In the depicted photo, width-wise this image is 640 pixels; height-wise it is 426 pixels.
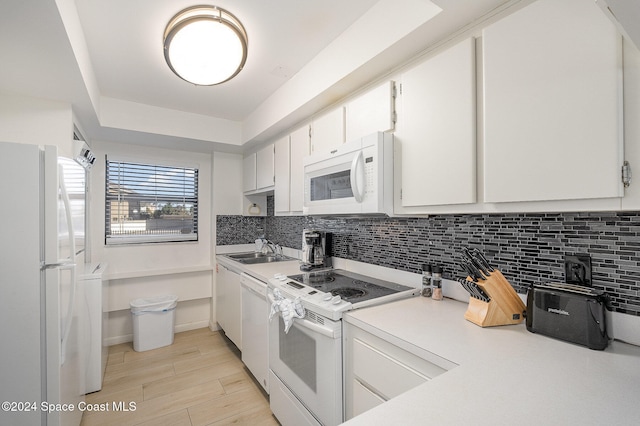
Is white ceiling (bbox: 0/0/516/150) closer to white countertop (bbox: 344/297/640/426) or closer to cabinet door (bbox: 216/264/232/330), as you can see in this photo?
white countertop (bbox: 344/297/640/426)

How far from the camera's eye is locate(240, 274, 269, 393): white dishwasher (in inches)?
82.3

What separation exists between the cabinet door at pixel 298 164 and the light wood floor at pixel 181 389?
1510 mm

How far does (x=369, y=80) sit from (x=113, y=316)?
11.3ft

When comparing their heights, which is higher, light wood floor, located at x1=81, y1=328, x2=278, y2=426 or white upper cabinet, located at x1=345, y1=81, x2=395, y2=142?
white upper cabinet, located at x1=345, y1=81, x2=395, y2=142

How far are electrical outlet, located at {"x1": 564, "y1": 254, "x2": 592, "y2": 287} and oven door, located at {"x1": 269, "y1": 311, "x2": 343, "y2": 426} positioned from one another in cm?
96

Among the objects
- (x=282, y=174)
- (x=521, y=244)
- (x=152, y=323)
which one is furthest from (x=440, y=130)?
(x=152, y=323)

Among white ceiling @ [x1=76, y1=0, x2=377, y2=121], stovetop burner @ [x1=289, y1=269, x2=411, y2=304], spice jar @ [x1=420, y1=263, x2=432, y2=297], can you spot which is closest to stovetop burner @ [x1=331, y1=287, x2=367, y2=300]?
stovetop burner @ [x1=289, y1=269, x2=411, y2=304]

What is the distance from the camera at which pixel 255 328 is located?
89.0 inches

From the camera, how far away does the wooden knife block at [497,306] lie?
1173mm

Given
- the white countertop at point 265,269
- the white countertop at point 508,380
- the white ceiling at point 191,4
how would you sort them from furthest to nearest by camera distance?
the white countertop at point 265,269, the white ceiling at point 191,4, the white countertop at point 508,380

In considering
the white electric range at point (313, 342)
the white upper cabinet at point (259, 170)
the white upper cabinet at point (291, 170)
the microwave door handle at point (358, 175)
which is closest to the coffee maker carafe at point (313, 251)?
the white upper cabinet at point (291, 170)

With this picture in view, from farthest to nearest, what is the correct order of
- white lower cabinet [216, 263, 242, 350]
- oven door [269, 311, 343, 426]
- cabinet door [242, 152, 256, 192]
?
cabinet door [242, 152, 256, 192] → white lower cabinet [216, 263, 242, 350] → oven door [269, 311, 343, 426]

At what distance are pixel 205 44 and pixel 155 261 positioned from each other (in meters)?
2.60

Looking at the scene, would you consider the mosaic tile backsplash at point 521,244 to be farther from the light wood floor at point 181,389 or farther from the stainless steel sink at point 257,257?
the light wood floor at point 181,389
